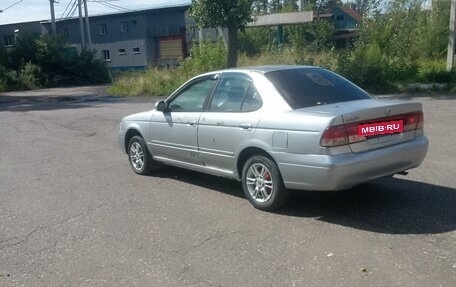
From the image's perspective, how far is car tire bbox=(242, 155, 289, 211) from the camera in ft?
18.7

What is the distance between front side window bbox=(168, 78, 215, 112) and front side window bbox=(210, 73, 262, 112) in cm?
23

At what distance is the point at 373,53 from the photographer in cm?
2145

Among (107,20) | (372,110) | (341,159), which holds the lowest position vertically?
(341,159)

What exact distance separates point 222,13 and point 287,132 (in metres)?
17.2

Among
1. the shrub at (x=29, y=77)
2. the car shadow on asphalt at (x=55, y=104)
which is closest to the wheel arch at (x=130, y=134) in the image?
the car shadow on asphalt at (x=55, y=104)

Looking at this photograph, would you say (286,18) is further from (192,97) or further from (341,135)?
(341,135)

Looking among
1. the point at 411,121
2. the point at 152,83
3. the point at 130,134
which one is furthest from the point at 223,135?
the point at 152,83

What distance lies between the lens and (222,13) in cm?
2195

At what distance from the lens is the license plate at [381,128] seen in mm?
5371

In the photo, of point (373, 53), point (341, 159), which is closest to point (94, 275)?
point (341, 159)

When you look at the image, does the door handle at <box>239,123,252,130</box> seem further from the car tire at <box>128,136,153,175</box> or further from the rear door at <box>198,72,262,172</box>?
the car tire at <box>128,136,153,175</box>

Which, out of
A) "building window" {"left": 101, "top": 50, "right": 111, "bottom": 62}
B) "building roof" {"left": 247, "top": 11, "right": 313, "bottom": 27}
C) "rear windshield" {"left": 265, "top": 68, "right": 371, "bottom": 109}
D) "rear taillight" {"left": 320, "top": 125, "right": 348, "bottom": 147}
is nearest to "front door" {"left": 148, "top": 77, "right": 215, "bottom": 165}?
"rear windshield" {"left": 265, "top": 68, "right": 371, "bottom": 109}

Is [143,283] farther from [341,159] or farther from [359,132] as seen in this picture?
[359,132]

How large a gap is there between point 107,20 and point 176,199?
6750 cm
